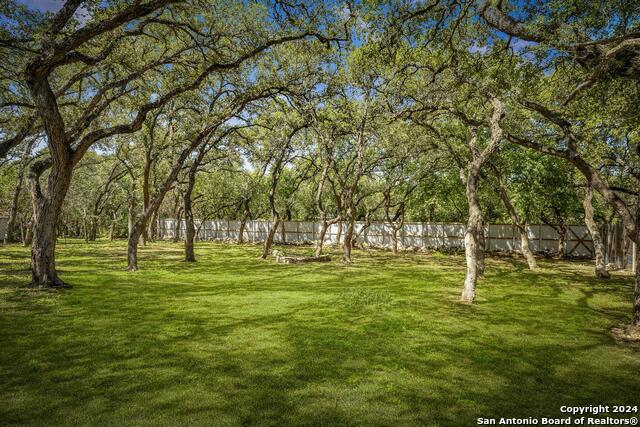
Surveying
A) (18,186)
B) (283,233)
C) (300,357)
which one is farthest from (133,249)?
(283,233)

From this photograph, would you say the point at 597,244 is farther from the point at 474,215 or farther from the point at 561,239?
the point at 561,239

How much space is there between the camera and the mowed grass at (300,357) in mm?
3488

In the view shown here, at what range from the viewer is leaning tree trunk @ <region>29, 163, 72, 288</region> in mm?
9125

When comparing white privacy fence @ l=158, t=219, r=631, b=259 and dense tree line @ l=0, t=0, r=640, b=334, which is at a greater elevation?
dense tree line @ l=0, t=0, r=640, b=334

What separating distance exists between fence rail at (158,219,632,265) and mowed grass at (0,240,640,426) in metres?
11.0

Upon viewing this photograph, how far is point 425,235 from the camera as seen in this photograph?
28.1 meters

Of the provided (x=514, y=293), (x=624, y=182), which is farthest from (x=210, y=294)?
(x=624, y=182)

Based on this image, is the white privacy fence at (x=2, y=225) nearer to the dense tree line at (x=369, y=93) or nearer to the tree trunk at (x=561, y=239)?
the dense tree line at (x=369, y=93)

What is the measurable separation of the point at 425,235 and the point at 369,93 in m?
14.6

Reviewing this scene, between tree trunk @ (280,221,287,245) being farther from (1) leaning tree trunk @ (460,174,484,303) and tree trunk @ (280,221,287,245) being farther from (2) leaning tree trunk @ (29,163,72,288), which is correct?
(1) leaning tree trunk @ (460,174,484,303)

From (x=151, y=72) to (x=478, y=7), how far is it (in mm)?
11453

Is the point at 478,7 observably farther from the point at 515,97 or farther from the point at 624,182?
the point at 624,182

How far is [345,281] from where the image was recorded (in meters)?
12.1

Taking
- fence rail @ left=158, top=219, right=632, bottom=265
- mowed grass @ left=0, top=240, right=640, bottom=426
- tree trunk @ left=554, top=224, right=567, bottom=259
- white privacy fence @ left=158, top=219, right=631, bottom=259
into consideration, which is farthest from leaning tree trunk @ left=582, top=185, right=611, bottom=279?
tree trunk @ left=554, top=224, right=567, bottom=259
